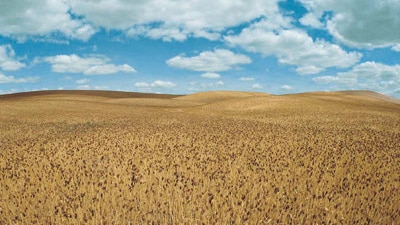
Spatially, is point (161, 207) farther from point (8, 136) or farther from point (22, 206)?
point (8, 136)

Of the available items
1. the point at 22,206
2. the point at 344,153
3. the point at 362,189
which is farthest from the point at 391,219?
the point at 22,206

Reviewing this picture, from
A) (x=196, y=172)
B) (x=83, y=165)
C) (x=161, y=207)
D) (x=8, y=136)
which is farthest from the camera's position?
(x=8, y=136)

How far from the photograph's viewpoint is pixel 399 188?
255 inches

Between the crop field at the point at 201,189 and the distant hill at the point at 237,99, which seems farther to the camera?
the distant hill at the point at 237,99

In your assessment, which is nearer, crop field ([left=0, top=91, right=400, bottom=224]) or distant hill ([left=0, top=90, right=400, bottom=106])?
crop field ([left=0, top=91, right=400, bottom=224])

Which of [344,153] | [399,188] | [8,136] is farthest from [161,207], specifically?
[8,136]

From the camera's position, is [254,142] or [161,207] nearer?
[161,207]

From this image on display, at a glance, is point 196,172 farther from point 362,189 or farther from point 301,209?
point 362,189

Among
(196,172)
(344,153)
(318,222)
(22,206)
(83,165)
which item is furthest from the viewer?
(344,153)

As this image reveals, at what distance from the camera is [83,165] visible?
8133mm

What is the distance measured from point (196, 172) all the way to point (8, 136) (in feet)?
44.6

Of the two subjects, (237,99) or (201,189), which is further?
(237,99)

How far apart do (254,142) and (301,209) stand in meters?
7.46

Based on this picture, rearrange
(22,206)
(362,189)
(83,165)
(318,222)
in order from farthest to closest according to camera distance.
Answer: (83,165) → (362,189) → (22,206) → (318,222)
